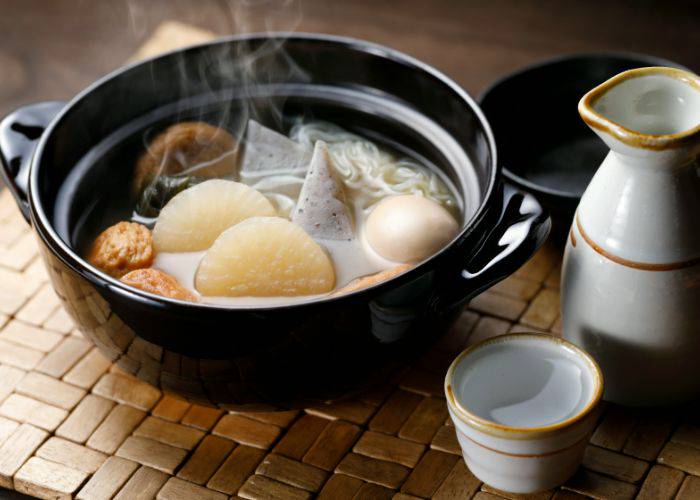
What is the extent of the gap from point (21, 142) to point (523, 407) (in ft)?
3.08

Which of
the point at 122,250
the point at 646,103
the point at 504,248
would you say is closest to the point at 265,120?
the point at 122,250

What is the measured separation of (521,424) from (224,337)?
42cm

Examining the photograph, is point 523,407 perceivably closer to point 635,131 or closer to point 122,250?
point 635,131

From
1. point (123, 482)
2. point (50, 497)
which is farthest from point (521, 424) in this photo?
point (50, 497)

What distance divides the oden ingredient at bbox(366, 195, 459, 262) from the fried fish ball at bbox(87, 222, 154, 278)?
36cm

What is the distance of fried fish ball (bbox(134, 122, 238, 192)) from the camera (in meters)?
1.65

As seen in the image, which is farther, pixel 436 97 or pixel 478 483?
pixel 436 97

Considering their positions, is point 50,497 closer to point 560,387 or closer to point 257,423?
point 257,423

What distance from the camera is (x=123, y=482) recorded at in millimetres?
1333

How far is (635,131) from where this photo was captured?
127 cm

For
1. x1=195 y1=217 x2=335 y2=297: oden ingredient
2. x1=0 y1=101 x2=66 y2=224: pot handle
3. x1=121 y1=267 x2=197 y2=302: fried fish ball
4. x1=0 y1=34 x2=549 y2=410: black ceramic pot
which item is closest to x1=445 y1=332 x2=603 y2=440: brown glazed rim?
x1=0 y1=34 x2=549 y2=410: black ceramic pot

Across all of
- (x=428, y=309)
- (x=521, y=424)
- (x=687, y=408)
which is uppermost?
(x=428, y=309)

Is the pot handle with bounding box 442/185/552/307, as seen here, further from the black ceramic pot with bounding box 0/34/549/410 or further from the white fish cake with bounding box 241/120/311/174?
the white fish cake with bounding box 241/120/311/174

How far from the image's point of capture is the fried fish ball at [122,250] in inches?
57.3
